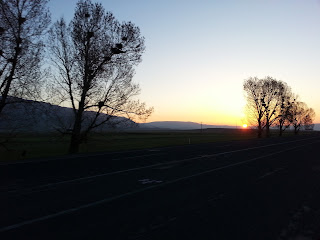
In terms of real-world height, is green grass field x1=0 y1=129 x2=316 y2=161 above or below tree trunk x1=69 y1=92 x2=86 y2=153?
below

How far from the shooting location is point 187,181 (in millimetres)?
8430

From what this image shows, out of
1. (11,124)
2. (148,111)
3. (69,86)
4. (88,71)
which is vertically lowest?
(11,124)

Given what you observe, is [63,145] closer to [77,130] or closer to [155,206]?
[77,130]

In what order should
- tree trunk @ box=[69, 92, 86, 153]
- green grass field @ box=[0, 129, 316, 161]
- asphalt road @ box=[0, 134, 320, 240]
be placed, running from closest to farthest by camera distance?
asphalt road @ box=[0, 134, 320, 240] → green grass field @ box=[0, 129, 316, 161] → tree trunk @ box=[69, 92, 86, 153]

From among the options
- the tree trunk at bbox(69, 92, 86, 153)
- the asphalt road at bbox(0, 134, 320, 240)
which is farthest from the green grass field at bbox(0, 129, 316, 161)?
the asphalt road at bbox(0, 134, 320, 240)

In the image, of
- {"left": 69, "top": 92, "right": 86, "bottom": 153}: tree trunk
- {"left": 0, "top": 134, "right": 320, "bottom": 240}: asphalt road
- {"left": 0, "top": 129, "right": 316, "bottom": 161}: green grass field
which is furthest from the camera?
{"left": 69, "top": 92, "right": 86, "bottom": 153}: tree trunk

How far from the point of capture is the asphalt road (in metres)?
4.22

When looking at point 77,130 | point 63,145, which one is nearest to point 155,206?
point 77,130

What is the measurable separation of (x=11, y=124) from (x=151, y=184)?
39.2 feet

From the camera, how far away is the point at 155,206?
561cm

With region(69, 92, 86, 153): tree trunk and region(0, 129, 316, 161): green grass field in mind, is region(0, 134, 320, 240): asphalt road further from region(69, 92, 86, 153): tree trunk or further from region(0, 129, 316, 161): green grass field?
region(69, 92, 86, 153): tree trunk

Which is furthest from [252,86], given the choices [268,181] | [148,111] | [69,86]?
[268,181]

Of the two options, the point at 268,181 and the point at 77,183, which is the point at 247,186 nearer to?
the point at 268,181

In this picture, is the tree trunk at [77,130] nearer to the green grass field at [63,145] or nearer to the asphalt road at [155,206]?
the green grass field at [63,145]
